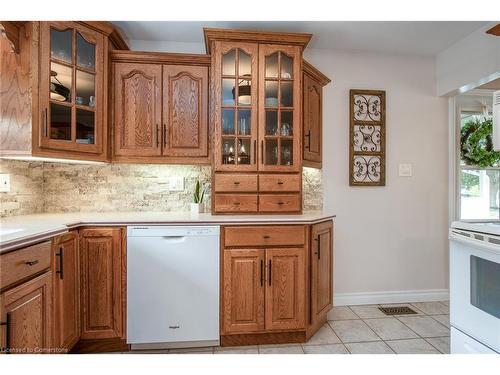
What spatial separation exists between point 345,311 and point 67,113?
286 centimetres

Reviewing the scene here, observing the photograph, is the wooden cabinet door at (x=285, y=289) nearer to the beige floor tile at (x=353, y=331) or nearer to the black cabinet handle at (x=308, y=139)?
the beige floor tile at (x=353, y=331)

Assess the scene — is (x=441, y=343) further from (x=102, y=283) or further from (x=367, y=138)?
(x=102, y=283)

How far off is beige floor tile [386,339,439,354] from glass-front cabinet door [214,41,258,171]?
5.45ft

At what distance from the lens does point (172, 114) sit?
2.33m

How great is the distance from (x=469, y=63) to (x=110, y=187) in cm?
343

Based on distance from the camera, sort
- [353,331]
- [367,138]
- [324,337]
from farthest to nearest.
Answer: [367,138] < [353,331] < [324,337]

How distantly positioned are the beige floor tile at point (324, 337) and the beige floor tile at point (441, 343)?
683 mm

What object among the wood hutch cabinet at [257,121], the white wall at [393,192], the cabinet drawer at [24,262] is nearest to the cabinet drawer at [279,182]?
the wood hutch cabinet at [257,121]

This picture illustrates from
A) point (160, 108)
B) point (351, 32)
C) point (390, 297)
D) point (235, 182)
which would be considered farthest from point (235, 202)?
point (390, 297)

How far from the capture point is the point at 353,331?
2277mm

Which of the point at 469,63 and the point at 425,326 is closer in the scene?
the point at 425,326

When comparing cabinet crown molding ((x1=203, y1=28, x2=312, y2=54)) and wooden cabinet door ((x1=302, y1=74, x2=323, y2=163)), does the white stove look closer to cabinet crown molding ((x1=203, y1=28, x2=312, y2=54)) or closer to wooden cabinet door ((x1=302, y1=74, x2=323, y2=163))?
wooden cabinet door ((x1=302, y1=74, x2=323, y2=163))
